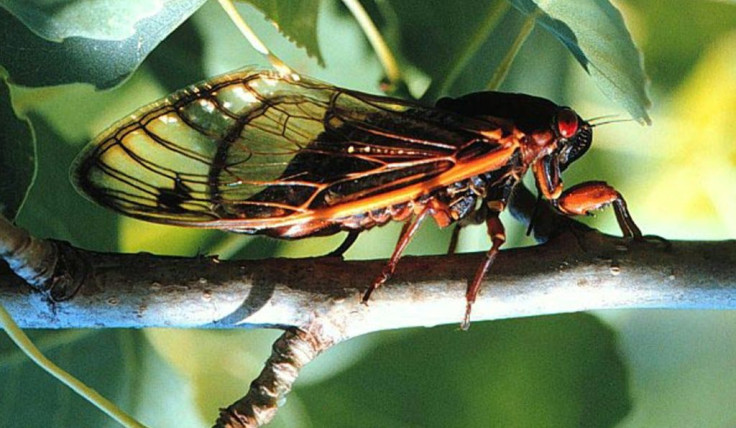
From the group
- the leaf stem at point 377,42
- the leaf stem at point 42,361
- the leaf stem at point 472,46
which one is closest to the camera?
the leaf stem at point 42,361

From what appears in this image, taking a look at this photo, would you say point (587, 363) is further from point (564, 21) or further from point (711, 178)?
point (564, 21)

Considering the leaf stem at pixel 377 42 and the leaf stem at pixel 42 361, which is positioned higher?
the leaf stem at pixel 377 42

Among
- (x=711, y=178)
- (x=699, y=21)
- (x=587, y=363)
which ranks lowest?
(x=587, y=363)

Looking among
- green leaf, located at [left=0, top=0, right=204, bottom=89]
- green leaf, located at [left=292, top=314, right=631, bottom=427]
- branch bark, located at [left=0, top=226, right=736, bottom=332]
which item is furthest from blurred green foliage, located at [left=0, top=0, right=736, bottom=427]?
branch bark, located at [left=0, top=226, right=736, bottom=332]

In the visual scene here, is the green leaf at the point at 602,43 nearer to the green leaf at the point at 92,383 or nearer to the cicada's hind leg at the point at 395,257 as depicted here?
the cicada's hind leg at the point at 395,257

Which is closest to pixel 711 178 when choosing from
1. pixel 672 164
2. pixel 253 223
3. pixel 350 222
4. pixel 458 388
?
pixel 672 164

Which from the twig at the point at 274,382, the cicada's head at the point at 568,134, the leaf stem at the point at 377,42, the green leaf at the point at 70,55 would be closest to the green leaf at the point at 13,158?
the green leaf at the point at 70,55

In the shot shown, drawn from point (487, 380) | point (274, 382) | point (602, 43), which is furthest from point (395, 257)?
point (487, 380)
